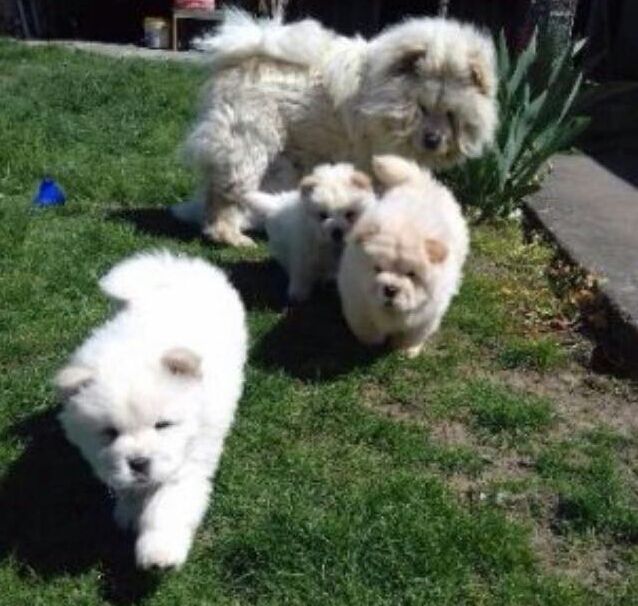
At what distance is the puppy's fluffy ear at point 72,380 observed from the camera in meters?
3.01

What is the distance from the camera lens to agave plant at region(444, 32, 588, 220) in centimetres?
649

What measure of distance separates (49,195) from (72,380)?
400 cm

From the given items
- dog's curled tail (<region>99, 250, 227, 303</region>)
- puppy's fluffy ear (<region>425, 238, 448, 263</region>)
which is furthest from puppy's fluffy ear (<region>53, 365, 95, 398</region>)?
puppy's fluffy ear (<region>425, 238, 448, 263</region>)

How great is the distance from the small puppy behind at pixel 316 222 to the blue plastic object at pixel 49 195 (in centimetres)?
186

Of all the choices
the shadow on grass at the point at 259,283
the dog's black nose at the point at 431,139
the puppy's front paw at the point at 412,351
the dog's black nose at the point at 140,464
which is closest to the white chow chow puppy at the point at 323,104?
the dog's black nose at the point at 431,139

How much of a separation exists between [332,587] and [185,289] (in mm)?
1329

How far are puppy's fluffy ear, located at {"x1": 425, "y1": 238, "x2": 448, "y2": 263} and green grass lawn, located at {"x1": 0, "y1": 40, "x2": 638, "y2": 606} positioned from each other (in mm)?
631

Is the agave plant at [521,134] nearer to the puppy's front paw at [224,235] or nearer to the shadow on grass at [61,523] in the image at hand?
the puppy's front paw at [224,235]

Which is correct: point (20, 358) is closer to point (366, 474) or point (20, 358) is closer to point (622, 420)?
point (366, 474)

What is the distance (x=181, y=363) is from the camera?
3.10 meters

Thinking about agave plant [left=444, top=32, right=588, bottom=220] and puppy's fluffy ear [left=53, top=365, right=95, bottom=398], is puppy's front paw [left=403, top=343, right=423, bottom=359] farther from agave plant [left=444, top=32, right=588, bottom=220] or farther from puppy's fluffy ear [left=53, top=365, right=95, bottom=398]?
puppy's fluffy ear [left=53, top=365, right=95, bottom=398]

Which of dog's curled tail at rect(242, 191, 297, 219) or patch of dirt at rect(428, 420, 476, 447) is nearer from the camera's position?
patch of dirt at rect(428, 420, 476, 447)

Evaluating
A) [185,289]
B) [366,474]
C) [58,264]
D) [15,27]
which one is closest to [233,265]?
[58,264]

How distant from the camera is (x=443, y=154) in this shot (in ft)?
19.5
